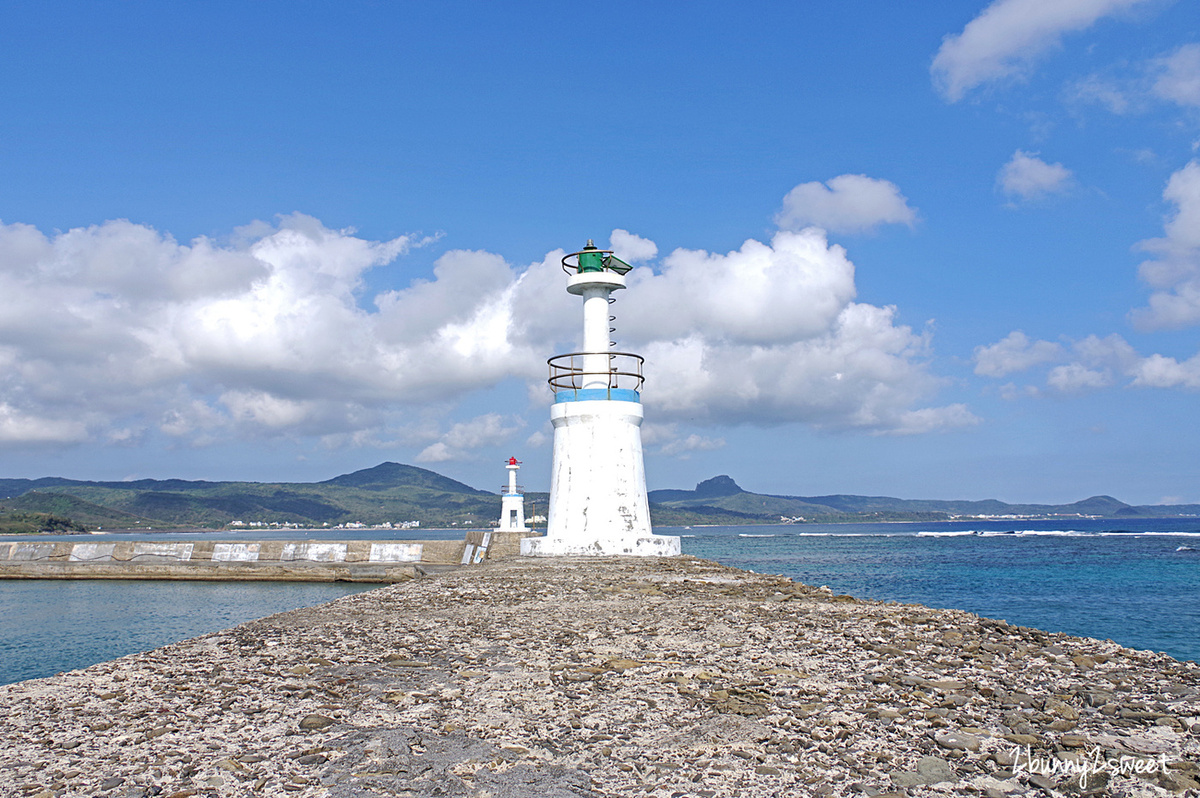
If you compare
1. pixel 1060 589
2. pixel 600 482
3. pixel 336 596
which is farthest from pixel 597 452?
pixel 1060 589

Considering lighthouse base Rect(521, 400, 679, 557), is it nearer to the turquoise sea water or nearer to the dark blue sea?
the dark blue sea

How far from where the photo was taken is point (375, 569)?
86.5ft

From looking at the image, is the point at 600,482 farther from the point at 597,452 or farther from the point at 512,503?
the point at 512,503

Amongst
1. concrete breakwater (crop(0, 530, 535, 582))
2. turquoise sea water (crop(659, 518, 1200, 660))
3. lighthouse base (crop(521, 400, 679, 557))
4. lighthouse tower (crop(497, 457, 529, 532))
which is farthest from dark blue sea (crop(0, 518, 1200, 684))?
lighthouse tower (crop(497, 457, 529, 532))

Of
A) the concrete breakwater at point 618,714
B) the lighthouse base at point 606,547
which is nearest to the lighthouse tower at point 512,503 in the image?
the lighthouse base at point 606,547

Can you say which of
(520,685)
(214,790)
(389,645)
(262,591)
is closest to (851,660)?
(520,685)

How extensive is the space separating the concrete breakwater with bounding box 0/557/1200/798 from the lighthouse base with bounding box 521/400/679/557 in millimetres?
10231

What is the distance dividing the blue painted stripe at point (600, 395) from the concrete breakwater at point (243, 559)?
7.30m

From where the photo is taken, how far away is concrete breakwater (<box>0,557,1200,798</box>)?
4.79m

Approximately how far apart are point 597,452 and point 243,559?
51.4 ft

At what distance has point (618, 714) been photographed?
6.10 meters

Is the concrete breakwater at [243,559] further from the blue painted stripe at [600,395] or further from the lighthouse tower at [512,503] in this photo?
the lighthouse tower at [512,503]

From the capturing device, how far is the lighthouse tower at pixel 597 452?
20438 mm

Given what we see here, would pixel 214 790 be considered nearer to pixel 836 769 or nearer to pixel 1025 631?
pixel 836 769
